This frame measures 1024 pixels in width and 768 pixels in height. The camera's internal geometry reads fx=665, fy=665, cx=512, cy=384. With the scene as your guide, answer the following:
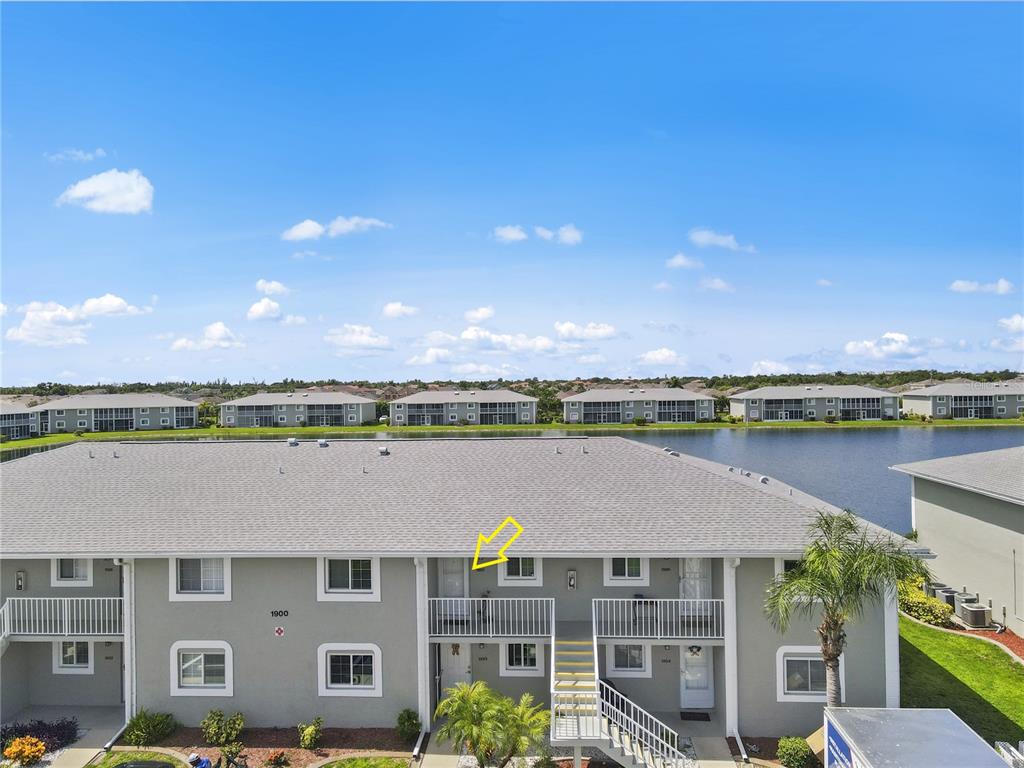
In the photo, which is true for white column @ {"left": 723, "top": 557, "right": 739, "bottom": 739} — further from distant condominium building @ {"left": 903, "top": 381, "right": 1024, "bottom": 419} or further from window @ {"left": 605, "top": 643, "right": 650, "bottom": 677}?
distant condominium building @ {"left": 903, "top": 381, "right": 1024, "bottom": 419}

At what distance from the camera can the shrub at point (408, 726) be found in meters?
17.0

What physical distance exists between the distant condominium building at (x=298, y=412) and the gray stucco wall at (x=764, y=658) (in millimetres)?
110853

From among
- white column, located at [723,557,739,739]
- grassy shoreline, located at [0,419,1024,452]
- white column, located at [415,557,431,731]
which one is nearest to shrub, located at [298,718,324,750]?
white column, located at [415,557,431,731]

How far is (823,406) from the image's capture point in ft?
391

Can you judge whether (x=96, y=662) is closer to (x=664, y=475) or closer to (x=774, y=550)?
(x=664, y=475)

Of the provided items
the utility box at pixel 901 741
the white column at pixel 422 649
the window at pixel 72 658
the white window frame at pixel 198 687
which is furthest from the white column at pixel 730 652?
the window at pixel 72 658

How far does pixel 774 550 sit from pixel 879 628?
3515 mm

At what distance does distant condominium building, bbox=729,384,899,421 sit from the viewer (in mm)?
118750

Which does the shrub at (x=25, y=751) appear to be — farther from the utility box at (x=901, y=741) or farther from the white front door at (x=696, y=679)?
the utility box at (x=901, y=741)

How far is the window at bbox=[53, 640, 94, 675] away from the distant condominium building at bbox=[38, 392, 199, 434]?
112 m

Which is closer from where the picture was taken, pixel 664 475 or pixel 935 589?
pixel 664 475

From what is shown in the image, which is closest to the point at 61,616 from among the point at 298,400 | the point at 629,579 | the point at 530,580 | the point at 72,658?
the point at 72,658

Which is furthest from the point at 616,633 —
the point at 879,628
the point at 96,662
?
the point at 96,662

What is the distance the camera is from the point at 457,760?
16.2 meters
